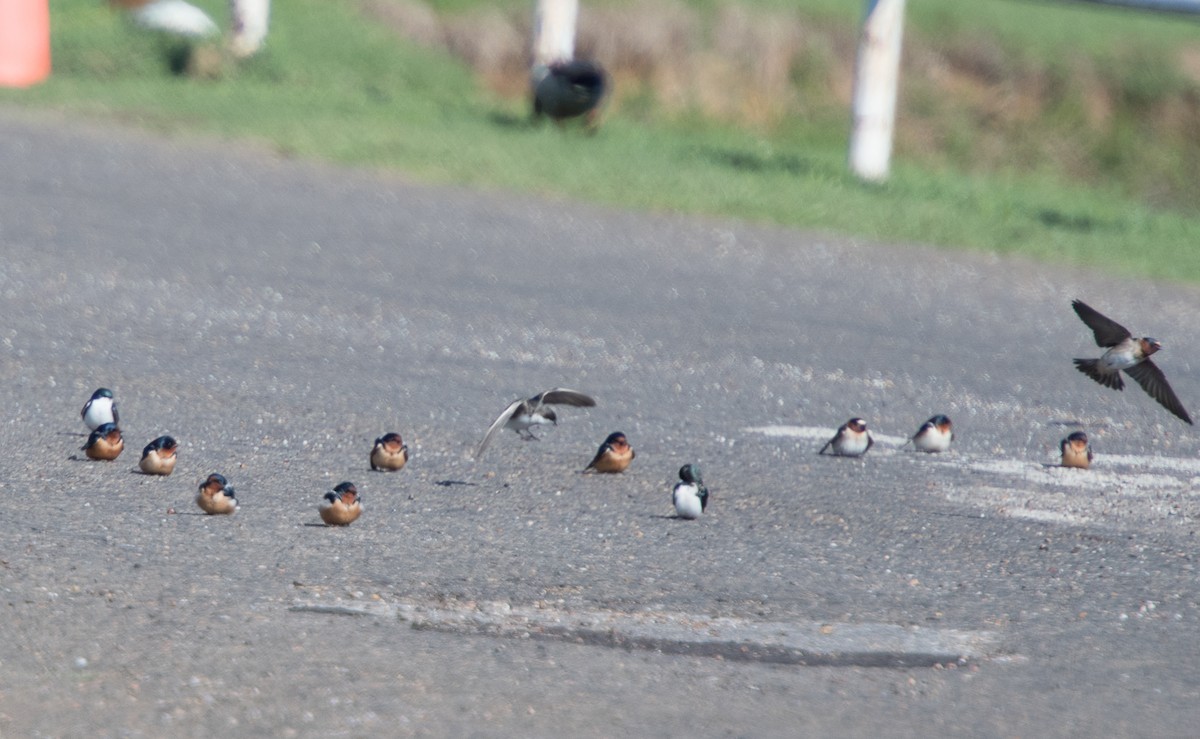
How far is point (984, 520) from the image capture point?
824 cm

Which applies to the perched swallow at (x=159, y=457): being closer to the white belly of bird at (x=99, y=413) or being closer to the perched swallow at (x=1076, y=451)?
the white belly of bird at (x=99, y=413)

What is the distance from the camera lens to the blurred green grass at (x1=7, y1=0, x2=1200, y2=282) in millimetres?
17328

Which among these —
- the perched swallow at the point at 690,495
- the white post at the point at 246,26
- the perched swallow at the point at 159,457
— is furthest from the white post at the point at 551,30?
the perched swallow at the point at 690,495

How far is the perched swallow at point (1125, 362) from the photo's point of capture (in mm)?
8750

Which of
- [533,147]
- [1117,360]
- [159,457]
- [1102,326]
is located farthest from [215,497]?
[533,147]

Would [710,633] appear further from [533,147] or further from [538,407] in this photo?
[533,147]

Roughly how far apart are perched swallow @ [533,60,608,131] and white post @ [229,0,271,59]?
13.6ft

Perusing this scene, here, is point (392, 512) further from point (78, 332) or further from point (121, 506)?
point (78, 332)

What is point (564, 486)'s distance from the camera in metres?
8.64

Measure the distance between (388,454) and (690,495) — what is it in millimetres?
1600

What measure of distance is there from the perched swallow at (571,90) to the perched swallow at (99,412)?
12859mm

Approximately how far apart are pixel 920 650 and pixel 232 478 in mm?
3663

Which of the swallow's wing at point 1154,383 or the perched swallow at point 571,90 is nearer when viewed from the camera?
the swallow's wing at point 1154,383

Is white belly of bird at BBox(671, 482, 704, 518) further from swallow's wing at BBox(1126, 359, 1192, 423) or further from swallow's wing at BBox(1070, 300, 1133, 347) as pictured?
swallow's wing at BBox(1126, 359, 1192, 423)
